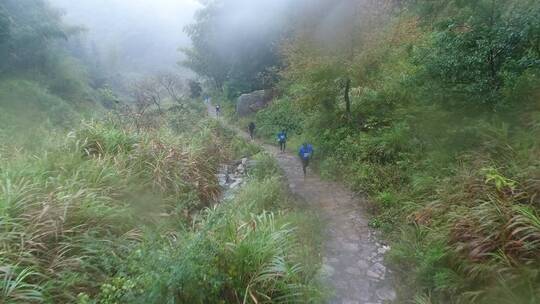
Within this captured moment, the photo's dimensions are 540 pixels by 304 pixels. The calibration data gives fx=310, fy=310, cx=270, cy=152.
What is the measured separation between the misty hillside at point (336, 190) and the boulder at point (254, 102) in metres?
7.92

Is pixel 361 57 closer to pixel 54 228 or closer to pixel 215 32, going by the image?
pixel 54 228

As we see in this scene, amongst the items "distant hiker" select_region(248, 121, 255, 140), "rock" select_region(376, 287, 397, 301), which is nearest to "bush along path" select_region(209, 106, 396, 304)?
"rock" select_region(376, 287, 397, 301)

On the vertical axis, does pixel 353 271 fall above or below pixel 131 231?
below

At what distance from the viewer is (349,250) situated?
14.9ft

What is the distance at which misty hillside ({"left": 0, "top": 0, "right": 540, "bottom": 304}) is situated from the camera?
3041 millimetres

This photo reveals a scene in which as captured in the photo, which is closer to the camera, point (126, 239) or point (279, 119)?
point (126, 239)

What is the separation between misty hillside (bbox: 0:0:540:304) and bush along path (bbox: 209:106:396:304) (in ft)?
0.10

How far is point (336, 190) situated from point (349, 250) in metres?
2.52

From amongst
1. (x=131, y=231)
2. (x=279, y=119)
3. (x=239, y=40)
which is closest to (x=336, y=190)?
(x=131, y=231)

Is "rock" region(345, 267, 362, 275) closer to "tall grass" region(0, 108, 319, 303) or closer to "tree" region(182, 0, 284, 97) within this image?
"tall grass" region(0, 108, 319, 303)

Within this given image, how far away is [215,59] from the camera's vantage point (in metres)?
24.9

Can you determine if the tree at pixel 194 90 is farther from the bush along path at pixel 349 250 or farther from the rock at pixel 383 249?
the rock at pixel 383 249

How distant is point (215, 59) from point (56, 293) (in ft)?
78.0

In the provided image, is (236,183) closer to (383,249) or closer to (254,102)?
(383,249)
